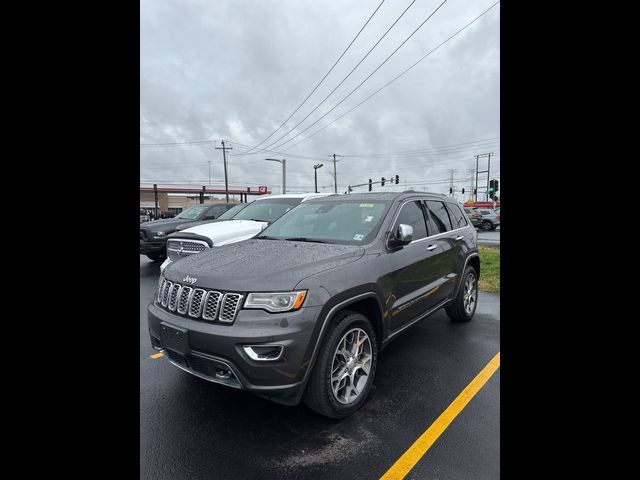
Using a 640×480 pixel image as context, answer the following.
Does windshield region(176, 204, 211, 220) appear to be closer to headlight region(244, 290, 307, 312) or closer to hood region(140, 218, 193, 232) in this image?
hood region(140, 218, 193, 232)

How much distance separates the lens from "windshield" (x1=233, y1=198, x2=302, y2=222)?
765 centimetres

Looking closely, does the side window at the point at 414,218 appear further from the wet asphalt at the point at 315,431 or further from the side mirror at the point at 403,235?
the wet asphalt at the point at 315,431

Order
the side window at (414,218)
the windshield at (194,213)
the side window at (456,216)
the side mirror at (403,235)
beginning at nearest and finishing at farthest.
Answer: the side mirror at (403,235), the side window at (414,218), the side window at (456,216), the windshield at (194,213)

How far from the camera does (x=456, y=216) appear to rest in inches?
193

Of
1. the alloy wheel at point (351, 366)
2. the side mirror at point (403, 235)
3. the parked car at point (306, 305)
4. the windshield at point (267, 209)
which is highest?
the windshield at point (267, 209)

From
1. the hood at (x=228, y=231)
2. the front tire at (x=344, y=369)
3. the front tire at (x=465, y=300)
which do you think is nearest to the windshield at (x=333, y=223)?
the front tire at (x=344, y=369)

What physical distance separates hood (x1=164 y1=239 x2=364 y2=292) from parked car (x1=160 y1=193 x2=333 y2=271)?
97.7 inches

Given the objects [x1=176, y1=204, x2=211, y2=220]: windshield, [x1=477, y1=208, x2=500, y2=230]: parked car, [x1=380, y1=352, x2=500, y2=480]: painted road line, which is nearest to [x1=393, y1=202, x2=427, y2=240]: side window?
[x1=380, y1=352, x2=500, y2=480]: painted road line

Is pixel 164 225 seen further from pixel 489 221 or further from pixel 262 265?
pixel 489 221

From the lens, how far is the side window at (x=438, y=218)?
418cm
